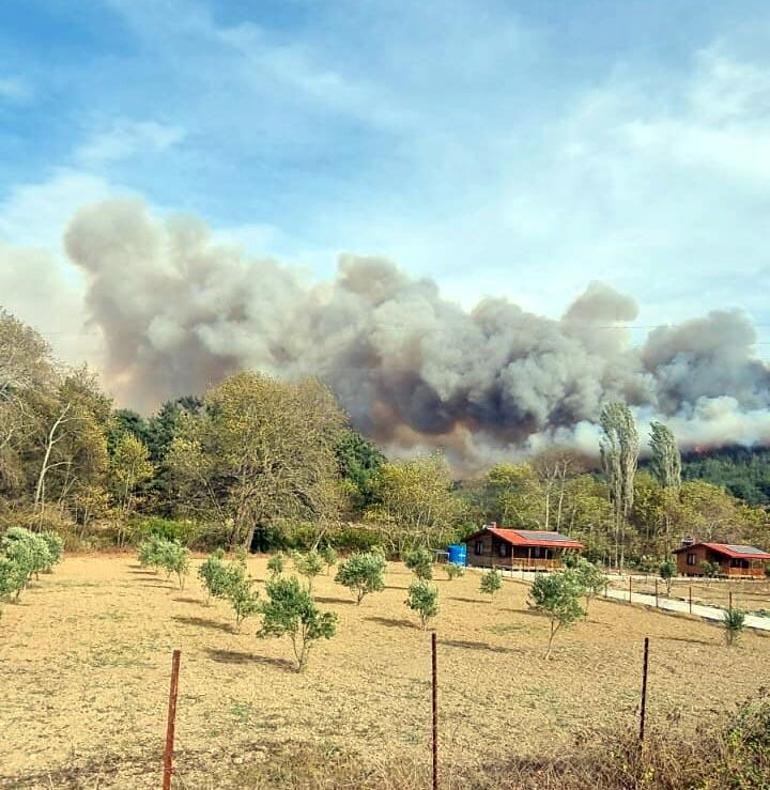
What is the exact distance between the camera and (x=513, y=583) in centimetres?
4191

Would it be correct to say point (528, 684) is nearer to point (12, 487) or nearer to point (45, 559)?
point (45, 559)

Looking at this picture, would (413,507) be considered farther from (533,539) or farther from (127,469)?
(127,469)

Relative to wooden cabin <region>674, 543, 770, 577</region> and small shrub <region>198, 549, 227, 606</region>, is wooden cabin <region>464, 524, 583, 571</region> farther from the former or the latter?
small shrub <region>198, 549, 227, 606</region>

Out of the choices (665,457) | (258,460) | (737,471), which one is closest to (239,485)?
(258,460)

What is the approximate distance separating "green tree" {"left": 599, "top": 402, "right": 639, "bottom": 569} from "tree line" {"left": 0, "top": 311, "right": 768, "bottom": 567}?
0.75m

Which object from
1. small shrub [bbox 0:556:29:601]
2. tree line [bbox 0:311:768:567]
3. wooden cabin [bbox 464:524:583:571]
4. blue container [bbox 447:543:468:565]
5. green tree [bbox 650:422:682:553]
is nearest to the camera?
small shrub [bbox 0:556:29:601]

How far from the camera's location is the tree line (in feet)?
157

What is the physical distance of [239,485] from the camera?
54.7 m

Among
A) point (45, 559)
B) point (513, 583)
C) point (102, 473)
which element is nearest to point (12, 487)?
point (102, 473)

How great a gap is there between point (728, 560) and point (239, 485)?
4328cm

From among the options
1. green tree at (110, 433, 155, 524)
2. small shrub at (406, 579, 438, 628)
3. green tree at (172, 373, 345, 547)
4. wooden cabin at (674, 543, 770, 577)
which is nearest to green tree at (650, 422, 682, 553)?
wooden cabin at (674, 543, 770, 577)

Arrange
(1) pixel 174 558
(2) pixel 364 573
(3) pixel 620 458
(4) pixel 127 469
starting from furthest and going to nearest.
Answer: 1. (3) pixel 620 458
2. (4) pixel 127 469
3. (1) pixel 174 558
4. (2) pixel 364 573

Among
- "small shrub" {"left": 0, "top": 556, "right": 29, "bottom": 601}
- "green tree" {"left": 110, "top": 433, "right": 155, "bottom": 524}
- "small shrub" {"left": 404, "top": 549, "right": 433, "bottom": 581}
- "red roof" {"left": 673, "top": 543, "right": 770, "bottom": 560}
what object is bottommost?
"red roof" {"left": 673, "top": 543, "right": 770, "bottom": 560}

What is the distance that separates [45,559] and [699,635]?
78.8 ft
